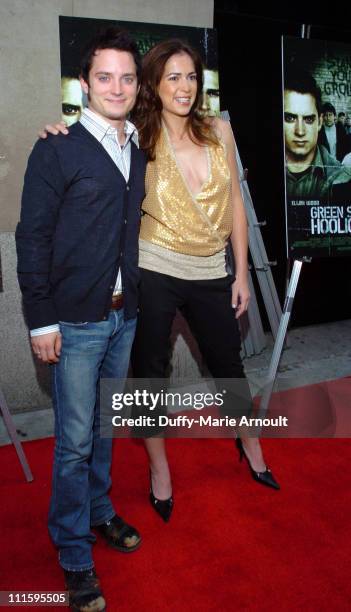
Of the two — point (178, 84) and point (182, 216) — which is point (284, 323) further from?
point (178, 84)

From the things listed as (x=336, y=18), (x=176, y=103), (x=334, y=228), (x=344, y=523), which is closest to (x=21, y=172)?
(x=176, y=103)

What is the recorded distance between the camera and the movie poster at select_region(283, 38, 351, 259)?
2990mm

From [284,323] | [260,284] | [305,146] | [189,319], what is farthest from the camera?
[260,284]

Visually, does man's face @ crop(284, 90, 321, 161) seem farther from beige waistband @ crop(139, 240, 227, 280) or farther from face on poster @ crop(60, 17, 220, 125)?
beige waistband @ crop(139, 240, 227, 280)

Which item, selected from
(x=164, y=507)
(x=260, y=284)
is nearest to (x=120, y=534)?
(x=164, y=507)

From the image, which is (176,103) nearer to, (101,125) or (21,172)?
(101,125)

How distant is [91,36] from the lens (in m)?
2.96

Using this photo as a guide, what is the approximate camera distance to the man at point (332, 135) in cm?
319

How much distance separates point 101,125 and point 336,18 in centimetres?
351

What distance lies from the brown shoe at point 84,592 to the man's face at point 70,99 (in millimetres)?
2311

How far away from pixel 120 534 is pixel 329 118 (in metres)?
2.56

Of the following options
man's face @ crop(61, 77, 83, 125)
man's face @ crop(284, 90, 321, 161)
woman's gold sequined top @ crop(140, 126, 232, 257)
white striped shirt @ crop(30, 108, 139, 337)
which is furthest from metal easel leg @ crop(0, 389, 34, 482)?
man's face @ crop(284, 90, 321, 161)

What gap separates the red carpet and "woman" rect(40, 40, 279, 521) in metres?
0.21

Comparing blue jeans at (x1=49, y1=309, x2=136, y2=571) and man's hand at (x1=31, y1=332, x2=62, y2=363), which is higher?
man's hand at (x1=31, y1=332, x2=62, y2=363)
